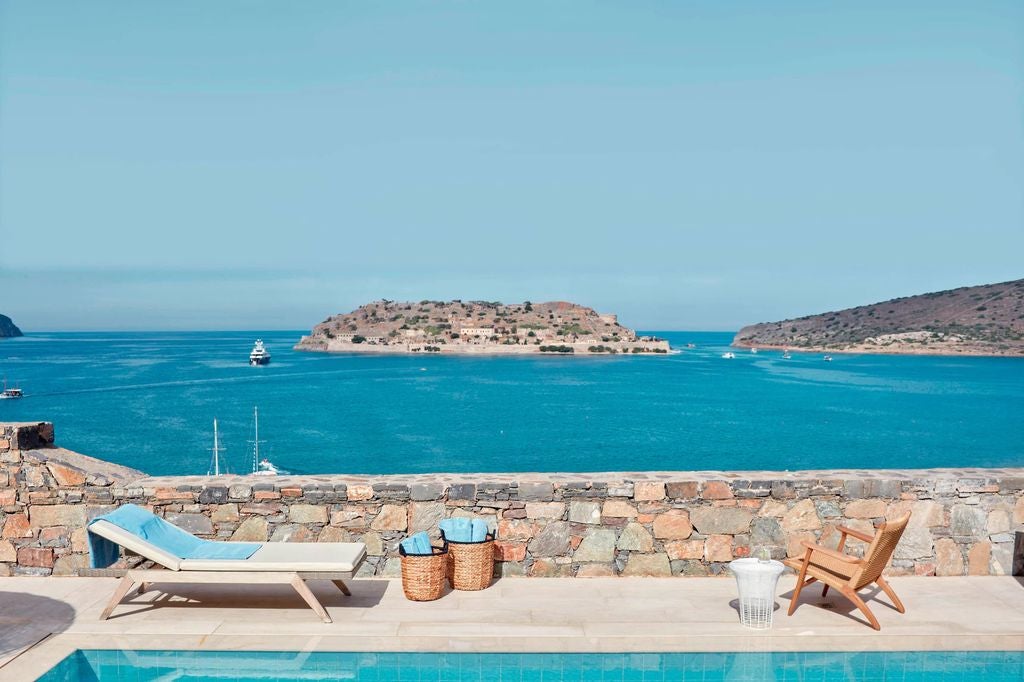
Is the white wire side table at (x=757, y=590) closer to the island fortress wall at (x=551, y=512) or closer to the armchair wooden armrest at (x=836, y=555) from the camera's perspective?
the armchair wooden armrest at (x=836, y=555)

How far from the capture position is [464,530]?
18.3ft

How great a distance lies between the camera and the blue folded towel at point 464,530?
5574 mm

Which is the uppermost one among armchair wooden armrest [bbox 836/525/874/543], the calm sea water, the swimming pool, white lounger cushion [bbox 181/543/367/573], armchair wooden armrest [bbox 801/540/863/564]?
armchair wooden armrest [bbox 836/525/874/543]

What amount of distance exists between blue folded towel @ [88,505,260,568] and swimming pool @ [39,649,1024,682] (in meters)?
0.71

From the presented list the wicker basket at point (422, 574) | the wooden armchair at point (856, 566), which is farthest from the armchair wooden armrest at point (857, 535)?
the wicker basket at point (422, 574)

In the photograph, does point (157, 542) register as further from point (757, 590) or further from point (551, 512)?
point (757, 590)

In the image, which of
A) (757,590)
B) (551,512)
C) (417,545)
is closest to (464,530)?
Result: (417,545)

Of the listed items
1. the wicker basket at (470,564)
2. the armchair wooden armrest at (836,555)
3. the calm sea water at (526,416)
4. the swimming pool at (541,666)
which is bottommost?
the calm sea water at (526,416)

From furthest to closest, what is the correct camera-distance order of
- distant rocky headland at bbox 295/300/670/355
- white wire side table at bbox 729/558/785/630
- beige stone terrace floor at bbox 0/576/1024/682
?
1. distant rocky headland at bbox 295/300/670/355
2. white wire side table at bbox 729/558/785/630
3. beige stone terrace floor at bbox 0/576/1024/682

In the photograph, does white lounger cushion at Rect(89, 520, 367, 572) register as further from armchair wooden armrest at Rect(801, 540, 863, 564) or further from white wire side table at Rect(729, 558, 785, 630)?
armchair wooden armrest at Rect(801, 540, 863, 564)

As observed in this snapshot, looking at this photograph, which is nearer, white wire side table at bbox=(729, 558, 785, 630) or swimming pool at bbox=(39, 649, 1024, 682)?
swimming pool at bbox=(39, 649, 1024, 682)

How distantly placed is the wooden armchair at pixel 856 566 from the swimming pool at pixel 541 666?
1.39 ft

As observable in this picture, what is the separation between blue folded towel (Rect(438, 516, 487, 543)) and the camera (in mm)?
5574

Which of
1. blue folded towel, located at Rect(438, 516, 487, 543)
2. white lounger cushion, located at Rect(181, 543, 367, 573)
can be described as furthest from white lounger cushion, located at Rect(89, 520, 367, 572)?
blue folded towel, located at Rect(438, 516, 487, 543)
